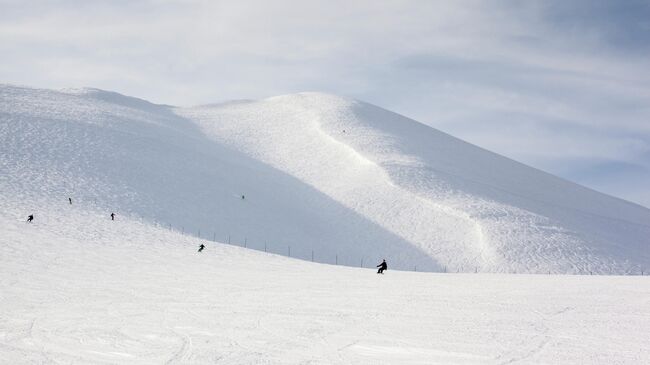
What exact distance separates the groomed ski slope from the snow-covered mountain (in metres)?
21.9

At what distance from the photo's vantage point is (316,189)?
6894 cm

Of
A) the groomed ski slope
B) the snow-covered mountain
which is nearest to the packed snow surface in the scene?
the groomed ski slope

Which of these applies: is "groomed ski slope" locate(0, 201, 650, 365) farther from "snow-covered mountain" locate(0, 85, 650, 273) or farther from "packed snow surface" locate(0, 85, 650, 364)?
"snow-covered mountain" locate(0, 85, 650, 273)

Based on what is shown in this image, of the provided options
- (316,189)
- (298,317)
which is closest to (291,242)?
(316,189)

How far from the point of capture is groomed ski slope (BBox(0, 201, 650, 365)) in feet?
38.6

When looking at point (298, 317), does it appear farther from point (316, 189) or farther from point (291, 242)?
point (316, 189)

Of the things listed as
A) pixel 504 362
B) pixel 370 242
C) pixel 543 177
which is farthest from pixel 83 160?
pixel 543 177

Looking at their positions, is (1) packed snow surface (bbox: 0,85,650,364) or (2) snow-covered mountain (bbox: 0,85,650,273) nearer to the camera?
(1) packed snow surface (bbox: 0,85,650,364)

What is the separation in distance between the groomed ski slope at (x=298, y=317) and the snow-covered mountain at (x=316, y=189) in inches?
863

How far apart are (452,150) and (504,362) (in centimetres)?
7945

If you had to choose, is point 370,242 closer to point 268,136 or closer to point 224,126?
point 268,136

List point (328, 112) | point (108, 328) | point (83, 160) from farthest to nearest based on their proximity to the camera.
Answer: point (328, 112)
point (83, 160)
point (108, 328)

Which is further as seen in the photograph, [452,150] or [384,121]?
[384,121]

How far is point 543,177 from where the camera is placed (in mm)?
86688
